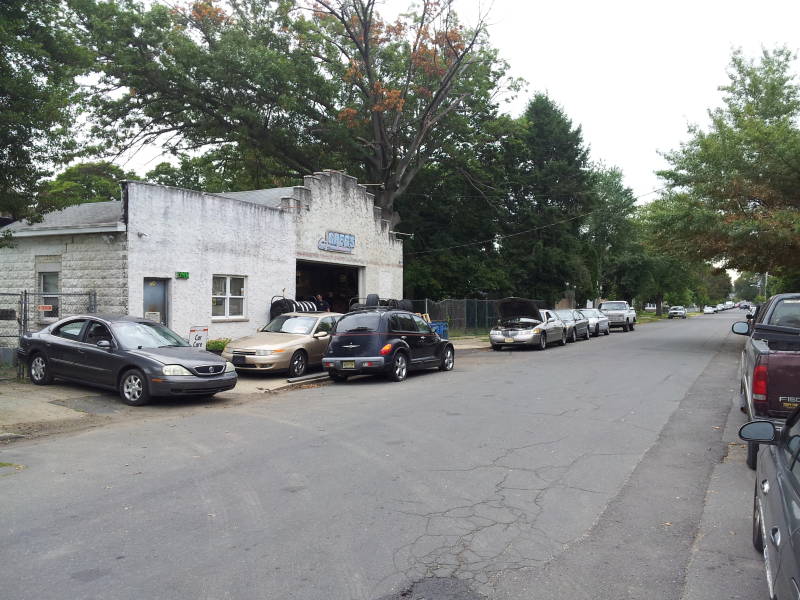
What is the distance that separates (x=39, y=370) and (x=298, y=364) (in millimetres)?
5350

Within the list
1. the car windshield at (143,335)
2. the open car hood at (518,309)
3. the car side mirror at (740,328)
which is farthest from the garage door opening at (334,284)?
the car side mirror at (740,328)

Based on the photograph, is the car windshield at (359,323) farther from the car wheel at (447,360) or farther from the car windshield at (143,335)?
the car windshield at (143,335)

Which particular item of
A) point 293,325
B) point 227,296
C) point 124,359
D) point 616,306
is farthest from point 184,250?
point 616,306

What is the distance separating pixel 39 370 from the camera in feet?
39.9

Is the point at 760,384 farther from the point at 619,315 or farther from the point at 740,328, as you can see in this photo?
the point at 619,315

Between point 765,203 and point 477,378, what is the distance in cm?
1471

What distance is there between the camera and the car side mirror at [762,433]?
3.79m

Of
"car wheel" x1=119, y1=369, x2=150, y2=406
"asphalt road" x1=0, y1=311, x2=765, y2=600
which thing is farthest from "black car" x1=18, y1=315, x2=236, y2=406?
"asphalt road" x1=0, y1=311, x2=765, y2=600

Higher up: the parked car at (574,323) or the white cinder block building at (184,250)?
the white cinder block building at (184,250)

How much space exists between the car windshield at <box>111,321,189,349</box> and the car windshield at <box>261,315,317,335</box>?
3.86 m

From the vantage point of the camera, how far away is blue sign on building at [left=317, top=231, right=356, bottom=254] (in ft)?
73.0

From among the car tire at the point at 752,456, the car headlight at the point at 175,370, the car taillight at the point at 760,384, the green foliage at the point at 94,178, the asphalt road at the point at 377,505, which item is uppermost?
the green foliage at the point at 94,178

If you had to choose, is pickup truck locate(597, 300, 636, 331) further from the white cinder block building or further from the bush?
the bush

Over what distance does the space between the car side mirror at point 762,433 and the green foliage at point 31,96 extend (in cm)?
1140
